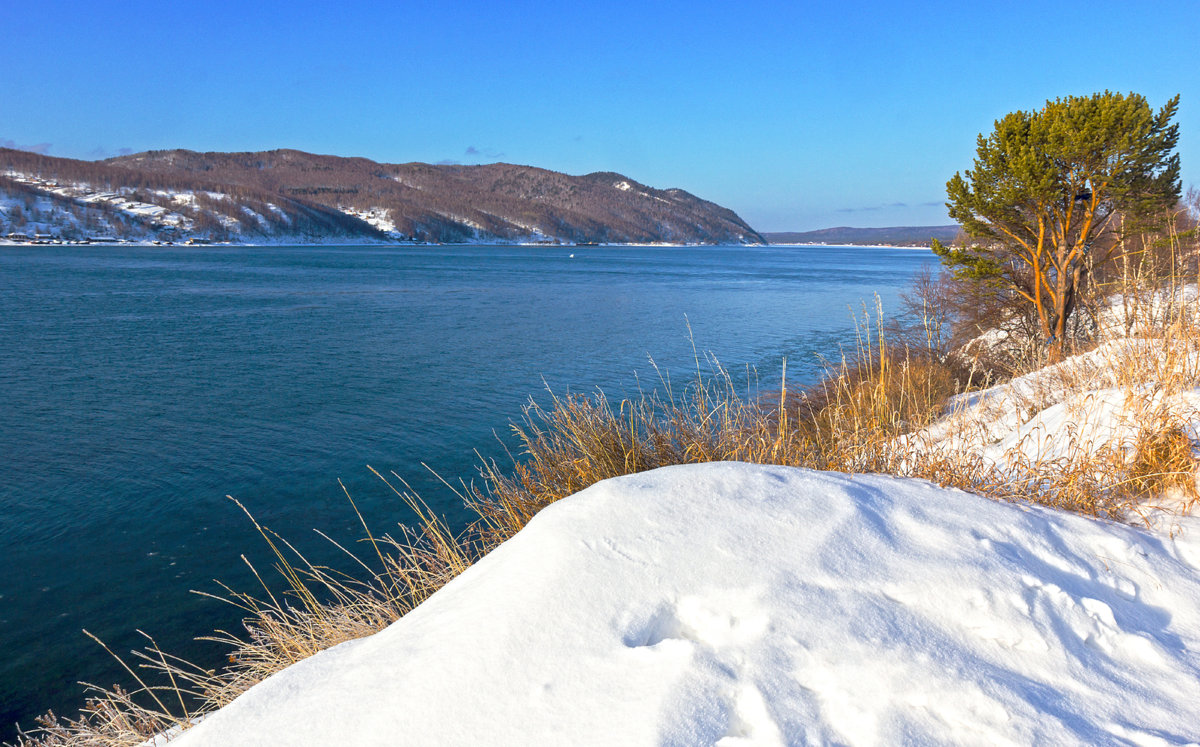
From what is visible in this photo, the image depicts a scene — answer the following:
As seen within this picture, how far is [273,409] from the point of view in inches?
579

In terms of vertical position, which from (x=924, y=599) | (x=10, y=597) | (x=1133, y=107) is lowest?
(x=10, y=597)

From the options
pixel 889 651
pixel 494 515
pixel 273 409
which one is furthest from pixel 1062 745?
pixel 273 409

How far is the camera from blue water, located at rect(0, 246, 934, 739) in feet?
24.8

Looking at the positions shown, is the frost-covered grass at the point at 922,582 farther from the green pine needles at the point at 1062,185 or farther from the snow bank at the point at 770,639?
the green pine needles at the point at 1062,185

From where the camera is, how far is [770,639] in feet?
7.55

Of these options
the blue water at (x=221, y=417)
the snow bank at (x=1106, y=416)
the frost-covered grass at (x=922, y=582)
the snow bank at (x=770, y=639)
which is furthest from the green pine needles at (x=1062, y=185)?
the snow bank at (x=770, y=639)

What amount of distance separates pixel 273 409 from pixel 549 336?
12672 mm

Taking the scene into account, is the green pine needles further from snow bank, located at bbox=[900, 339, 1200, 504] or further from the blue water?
snow bank, located at bbox=[900, 339, 1200, 504]

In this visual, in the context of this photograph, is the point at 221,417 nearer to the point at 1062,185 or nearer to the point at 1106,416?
the point at 1106,416

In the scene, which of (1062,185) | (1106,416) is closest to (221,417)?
(1106,416)

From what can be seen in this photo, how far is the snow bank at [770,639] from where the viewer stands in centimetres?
207

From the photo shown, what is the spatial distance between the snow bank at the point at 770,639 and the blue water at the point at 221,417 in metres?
5.57

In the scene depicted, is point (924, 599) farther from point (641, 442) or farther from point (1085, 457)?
point (641, 442)

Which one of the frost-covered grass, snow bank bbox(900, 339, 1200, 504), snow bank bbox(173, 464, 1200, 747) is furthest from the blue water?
snow bank bbox(900, 339, 1200, 504)
